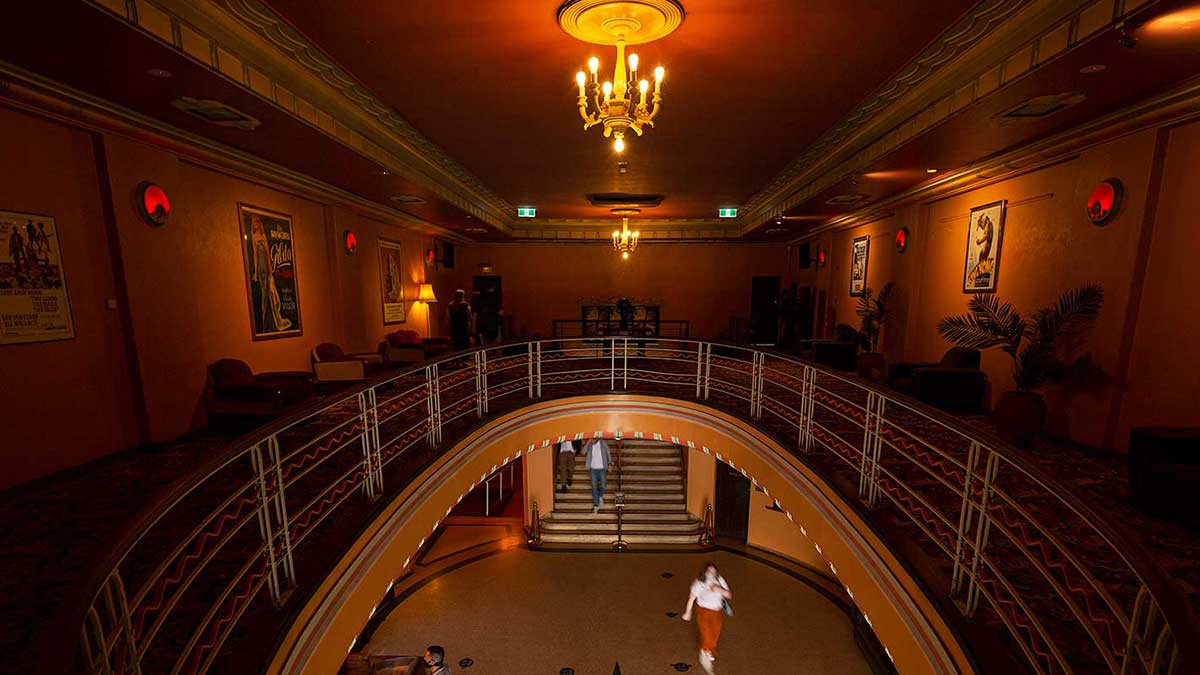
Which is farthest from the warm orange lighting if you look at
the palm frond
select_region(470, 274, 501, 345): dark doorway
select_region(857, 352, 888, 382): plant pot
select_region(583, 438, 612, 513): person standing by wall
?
select_region(470, 274, 501, 345): dark doorway

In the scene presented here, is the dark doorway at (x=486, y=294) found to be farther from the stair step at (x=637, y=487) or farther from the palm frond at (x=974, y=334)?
the palm frond at (x=974, y=334)

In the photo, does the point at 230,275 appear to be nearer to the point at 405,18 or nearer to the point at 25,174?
the point at 25,174

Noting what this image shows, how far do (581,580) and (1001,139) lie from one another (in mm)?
8486

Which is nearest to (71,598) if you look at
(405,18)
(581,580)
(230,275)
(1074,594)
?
(405,18)

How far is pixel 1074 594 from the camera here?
95.8 inches

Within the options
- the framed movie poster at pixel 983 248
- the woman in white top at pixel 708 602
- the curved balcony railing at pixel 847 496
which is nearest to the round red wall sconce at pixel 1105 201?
the framed movie poster at pixel 983 248

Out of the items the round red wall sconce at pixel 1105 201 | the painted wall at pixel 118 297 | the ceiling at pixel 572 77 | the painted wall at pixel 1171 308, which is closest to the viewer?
the ceiling at pixel 572 77

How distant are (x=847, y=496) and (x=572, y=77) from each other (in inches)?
161

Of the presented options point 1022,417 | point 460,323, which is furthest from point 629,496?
point 1022,417

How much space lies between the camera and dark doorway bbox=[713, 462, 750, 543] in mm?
10219

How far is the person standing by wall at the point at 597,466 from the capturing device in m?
9.95

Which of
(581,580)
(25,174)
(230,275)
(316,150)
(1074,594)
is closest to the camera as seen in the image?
(1074,594)

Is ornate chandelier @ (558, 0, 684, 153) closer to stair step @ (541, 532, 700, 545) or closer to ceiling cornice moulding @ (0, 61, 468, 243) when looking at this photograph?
ceiling cornice moulding @ (0, 61, 468, 243)

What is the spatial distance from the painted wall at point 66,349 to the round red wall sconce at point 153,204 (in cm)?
31
